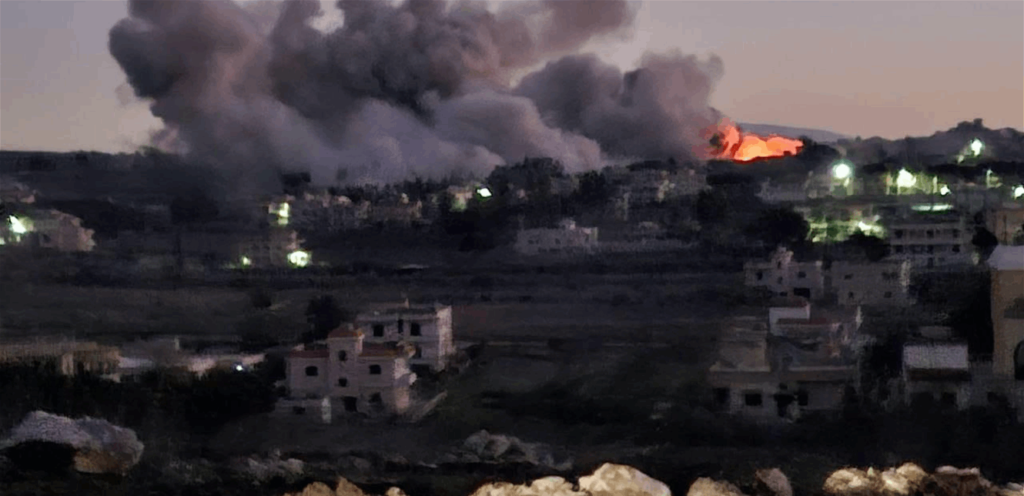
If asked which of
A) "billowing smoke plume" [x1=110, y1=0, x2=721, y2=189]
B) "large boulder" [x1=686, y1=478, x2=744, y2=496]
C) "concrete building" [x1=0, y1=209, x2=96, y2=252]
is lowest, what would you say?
"large boulder" [x1=686, y1=478, x2=744, y2=496]

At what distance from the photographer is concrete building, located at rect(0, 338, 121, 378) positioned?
494 centimetres

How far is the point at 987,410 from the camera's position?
4414mm

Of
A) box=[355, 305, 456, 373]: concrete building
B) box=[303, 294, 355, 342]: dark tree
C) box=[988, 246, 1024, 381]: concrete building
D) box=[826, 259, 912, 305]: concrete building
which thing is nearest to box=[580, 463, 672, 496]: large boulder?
box=[355, 305, 456, 373]: concrete building

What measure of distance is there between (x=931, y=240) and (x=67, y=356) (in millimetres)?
3077

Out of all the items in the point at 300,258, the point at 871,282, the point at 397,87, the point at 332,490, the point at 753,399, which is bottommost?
the point at 332,490

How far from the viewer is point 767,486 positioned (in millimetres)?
Answer: 4434

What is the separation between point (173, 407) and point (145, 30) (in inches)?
54.2

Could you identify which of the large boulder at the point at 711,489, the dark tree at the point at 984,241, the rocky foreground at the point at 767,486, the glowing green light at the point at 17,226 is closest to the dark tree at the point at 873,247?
the dark tree at the point at 984,241

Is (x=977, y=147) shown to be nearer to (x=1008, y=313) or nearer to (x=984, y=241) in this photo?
(x=984, y=241)

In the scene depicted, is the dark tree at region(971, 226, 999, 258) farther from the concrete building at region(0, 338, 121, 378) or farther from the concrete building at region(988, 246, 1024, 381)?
the concrete building at region(0, 338, 121, 378)

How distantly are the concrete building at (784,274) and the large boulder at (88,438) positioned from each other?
7.30 feet

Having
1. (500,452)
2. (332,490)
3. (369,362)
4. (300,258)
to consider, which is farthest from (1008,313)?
(300,258)

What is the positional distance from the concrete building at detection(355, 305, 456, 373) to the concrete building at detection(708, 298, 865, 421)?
3.00 ft

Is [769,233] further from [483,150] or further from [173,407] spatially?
[173,407]
